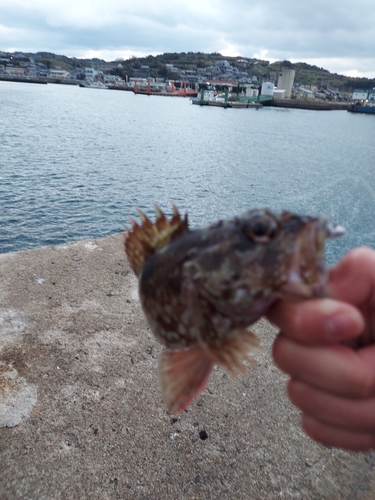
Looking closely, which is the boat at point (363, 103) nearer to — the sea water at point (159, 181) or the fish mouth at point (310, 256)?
the sea water at point (159, 181)

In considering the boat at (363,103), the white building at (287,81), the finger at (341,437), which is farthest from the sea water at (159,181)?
the white building at (287,81)

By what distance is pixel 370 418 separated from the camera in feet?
5.60

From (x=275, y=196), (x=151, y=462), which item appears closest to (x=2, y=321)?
(x=151, y=462)

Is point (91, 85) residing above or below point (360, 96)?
below

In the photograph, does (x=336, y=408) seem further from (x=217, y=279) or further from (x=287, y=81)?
(x=287, y=81)

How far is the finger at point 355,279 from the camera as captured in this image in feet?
5.29

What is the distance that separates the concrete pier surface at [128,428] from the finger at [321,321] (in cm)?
256

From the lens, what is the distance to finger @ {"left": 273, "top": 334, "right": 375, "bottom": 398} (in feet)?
5.14

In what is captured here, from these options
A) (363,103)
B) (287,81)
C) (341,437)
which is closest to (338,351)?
(341,437)

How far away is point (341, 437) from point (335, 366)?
0.54m

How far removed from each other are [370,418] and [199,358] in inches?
34.9

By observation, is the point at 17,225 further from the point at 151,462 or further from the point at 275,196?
the point at 151,462

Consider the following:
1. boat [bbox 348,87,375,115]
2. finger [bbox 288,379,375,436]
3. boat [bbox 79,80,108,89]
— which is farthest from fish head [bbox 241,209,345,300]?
boat [bbox 79,80,108,89]

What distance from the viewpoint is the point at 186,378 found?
2.06m
